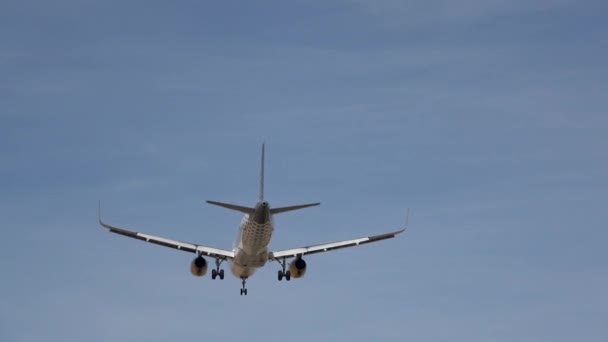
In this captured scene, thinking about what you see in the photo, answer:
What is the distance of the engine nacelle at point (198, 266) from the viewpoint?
166 meters

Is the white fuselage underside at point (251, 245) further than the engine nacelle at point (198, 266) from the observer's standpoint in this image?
No

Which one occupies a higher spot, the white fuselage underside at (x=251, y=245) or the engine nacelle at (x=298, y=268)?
the engine nacelle at (x=298, y=268)

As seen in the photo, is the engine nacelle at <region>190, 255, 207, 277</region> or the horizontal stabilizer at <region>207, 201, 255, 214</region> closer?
the horizontal stabilizer at <region>207, 201, 255, 214</region>

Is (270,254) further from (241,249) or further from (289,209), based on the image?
(289,209)

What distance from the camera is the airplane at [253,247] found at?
151 metres

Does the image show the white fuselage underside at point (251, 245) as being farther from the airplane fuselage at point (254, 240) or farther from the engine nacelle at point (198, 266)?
the engine nacelle at point (198, 266)

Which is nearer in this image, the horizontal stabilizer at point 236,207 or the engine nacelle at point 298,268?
the horizontal stabilizer at point 236,207

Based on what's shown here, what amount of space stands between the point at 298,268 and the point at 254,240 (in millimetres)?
11825

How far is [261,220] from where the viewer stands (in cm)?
15112

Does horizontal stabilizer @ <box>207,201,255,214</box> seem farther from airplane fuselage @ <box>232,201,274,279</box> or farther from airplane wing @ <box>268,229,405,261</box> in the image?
airplane wing @ <box>268,229,405,261</box>

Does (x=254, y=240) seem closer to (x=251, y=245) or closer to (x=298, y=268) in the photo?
(x=251, y=245)

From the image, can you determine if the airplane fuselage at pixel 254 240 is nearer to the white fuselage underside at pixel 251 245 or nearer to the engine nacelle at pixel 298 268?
the white fuselage underside at pixel 251 245

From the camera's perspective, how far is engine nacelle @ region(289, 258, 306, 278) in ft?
542

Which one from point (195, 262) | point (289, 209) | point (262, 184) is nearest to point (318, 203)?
point (289, 209)
